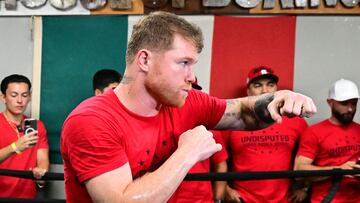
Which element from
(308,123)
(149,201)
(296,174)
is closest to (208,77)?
(308,123)

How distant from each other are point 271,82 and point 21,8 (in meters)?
2.31

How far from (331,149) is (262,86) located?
73cm

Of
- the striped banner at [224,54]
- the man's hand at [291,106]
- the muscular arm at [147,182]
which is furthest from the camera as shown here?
the striped banner at [224,54]

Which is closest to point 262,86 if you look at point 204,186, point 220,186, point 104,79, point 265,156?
point 265,156

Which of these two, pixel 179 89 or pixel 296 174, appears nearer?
pixel 179 89

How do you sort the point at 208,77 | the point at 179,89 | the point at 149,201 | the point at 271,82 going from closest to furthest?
the point at 149,201 → the point at 179,89 → the point at 271,82 → the point at 208,77

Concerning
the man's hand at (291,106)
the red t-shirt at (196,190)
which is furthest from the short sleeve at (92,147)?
the red t-shirt at (196,190)

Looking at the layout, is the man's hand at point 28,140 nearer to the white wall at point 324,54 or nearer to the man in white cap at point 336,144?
the man in white cap at point 336,144

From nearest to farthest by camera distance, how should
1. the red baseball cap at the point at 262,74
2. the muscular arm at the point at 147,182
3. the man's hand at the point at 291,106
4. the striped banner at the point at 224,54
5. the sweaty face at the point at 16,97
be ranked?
the muscular arm at the point at 147,182
the man's hand at the point at 291,106
the red baseball cap at the point at 262,74
the sweaty face at the point at 16,97
the striped banner at the point at 224,54

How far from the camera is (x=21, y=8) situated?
447 centimetres

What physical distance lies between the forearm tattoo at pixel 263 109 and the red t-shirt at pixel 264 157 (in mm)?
1732

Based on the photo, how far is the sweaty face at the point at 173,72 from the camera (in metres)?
1.78

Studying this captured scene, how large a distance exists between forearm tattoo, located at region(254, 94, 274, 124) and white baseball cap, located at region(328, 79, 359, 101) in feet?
6.31

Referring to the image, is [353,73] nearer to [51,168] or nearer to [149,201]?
[51,168]
